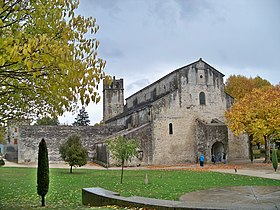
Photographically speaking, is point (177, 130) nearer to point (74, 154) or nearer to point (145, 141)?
point (145, 141)

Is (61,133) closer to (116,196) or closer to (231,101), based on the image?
(231,101)

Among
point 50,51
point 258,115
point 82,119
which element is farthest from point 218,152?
point 82,119

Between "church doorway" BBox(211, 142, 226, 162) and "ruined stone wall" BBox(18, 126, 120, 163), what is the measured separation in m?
13.4

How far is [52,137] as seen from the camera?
41.8 m

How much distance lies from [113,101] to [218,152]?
105 ft

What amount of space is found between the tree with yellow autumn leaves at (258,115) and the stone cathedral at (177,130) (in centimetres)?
623

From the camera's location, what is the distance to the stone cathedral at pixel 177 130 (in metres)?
37.8

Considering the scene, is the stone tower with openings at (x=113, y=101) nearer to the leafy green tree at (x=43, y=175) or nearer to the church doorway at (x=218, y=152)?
the church doorway at (x=218, y=152)

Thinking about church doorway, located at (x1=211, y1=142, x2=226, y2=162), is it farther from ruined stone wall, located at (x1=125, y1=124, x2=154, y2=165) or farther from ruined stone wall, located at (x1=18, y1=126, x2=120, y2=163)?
ruined stone wall, located at (x1=18, y1=126, x2=120, y2=163)

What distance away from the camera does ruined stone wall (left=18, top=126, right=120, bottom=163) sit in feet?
132

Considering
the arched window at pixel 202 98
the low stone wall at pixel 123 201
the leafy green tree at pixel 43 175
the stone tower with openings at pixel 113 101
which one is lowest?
the low stone wall at pixel 123 201

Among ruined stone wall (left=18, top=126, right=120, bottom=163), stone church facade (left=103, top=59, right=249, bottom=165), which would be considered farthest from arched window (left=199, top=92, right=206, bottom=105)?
ruined stone wall (left=18, top=126, right=120, bottom=163)

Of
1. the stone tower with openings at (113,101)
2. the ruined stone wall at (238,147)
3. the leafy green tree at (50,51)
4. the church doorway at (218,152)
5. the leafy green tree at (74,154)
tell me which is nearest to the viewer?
the leafy green tree at (50,51)

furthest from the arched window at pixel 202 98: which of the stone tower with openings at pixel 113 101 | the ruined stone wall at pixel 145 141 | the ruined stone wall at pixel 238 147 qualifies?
the stone tower with openings at pixel 113 101
